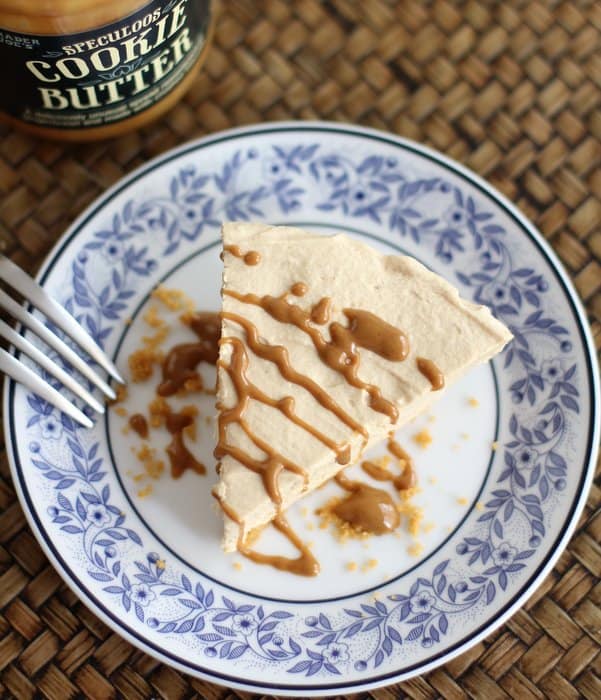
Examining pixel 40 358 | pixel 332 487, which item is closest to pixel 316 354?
pixel 332 487

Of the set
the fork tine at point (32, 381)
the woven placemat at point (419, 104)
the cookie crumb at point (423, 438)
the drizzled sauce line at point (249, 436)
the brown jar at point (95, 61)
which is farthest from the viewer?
the woven placemat at point (419, 104)

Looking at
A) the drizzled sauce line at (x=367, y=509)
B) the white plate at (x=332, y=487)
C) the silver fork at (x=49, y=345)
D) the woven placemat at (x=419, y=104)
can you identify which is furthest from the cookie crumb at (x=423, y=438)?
the silver fork at (x=49, y=345)

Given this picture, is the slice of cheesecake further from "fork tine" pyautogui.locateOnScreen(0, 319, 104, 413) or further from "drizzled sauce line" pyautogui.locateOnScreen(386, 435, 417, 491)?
"fork tine" pyautogui.locateOnScreen(0, 319, 104, 413)

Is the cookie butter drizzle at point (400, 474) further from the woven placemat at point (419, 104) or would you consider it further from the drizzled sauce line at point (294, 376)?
the woven placemat at point (419, 104)

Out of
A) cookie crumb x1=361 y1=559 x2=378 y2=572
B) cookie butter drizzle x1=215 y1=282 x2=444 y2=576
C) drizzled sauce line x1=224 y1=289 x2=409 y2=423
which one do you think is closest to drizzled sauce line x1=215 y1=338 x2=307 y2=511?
cookie butter drizzle x1=215 y1=282 x2=444 y2=576

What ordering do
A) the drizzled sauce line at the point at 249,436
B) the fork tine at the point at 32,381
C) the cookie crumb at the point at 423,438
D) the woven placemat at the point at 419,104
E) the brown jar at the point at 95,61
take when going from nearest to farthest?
the brown jar at the point at 95,61 < the drizzled sauce line at the point at 249,436 < the fork tine at the point at 32,381 < the cookie crumb at the point at 423,438 < the woven placemat at the point at 419,104

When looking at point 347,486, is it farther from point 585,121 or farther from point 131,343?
point 585,121

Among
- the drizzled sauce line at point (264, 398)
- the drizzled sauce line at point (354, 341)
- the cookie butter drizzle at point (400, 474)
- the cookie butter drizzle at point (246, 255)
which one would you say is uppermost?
the cookie butter drizzle at point (246, 255)
